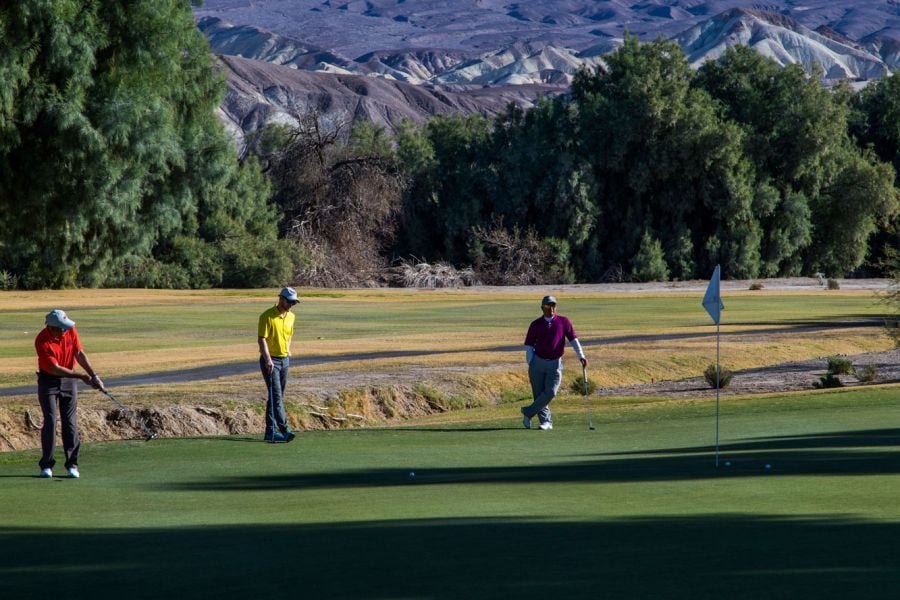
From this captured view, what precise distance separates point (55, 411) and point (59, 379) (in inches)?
19.5

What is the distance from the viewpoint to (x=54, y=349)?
52.6 ft

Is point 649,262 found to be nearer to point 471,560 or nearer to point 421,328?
point 421,328

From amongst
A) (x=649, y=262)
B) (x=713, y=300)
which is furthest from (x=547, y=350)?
(x=649, y=262)

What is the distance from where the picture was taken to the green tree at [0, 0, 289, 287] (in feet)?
84.7

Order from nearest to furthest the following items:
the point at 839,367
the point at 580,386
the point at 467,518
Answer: the point at 467,518
the point at 580,386
the point at 839,367

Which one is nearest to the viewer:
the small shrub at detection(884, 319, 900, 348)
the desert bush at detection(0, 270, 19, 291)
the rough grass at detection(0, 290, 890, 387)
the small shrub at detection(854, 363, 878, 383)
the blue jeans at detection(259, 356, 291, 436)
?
the blue jeans at detection(259, 356, 291, 436)

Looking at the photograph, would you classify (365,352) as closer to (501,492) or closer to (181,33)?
(181,33)

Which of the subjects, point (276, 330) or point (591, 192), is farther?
point (591, 192)

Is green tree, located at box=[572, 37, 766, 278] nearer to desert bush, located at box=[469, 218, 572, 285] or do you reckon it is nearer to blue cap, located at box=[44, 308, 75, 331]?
desert bush, located at box=[469, 218, 572, 285]

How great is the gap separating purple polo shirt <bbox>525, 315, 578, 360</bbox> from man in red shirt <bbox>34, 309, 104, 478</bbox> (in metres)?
7.58

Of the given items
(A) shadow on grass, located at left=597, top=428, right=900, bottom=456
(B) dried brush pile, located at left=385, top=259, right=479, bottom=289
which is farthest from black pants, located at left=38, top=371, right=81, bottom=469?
(B) dried brush pile, located at left=385, top=259, right=479, bottom=289

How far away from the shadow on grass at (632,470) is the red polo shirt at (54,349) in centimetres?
187

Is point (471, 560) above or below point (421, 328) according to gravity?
above

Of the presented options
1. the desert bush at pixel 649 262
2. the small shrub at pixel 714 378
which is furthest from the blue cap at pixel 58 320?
the desert bush at pixel 649 262
